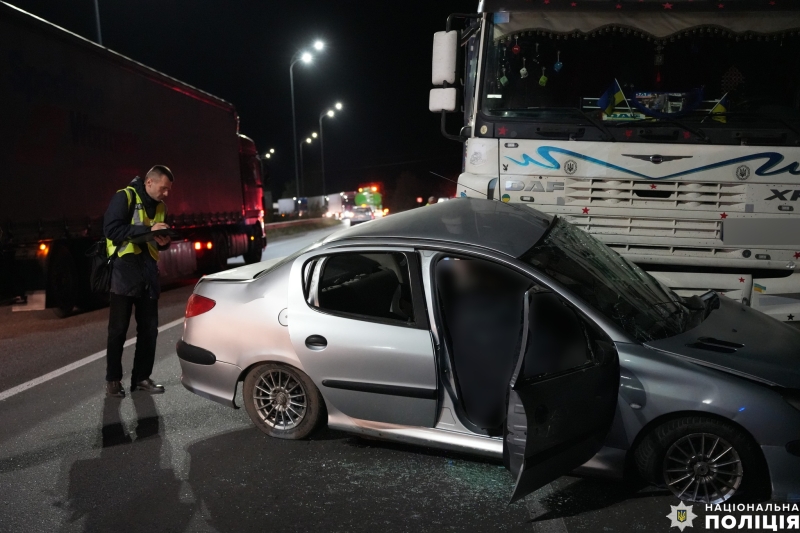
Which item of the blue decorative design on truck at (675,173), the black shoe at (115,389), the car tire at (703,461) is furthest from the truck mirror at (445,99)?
the car tire at (703,461)

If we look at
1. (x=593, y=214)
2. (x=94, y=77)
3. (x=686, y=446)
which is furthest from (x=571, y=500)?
(x=94, y=77)

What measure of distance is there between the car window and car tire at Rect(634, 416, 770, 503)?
147cm

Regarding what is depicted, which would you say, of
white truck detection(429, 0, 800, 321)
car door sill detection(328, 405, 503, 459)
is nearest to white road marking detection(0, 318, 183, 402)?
car door sill detection(328, 405, 503, 459)

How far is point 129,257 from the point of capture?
5.27 m

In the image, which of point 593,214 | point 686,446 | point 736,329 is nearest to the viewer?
point 686,446

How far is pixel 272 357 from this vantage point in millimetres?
4172

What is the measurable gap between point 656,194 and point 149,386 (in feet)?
15.6

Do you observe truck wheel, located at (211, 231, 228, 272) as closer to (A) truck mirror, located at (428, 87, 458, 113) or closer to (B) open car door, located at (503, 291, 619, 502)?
(A) truck mirror, located at (428, 87, 458, 113)

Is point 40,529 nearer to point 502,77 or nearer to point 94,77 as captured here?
point 502,77

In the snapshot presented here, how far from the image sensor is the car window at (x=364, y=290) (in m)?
3.98

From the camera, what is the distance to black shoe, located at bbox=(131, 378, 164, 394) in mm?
5520

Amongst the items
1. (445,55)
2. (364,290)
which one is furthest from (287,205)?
(364,290)

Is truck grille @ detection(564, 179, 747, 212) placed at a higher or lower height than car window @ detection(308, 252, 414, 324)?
higher

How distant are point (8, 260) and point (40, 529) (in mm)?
6430
